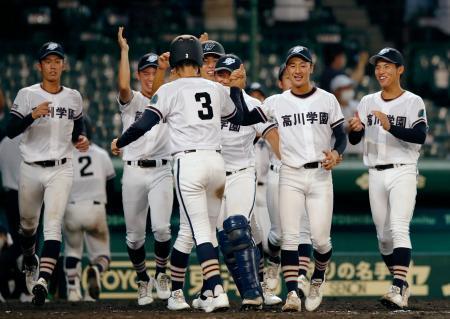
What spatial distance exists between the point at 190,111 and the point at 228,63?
90 centimetres

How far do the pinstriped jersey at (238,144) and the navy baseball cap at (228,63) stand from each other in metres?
0.29

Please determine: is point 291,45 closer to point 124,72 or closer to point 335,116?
point 124,72

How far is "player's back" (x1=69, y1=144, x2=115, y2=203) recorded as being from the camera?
40.1ft

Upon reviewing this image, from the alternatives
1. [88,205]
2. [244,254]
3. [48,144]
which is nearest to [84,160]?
[88,205]

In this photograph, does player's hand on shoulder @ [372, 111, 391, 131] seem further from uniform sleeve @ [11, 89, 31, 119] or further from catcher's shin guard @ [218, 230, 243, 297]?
uniform sleeve @ [11, 89, 31, 119]

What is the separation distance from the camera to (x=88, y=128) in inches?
472

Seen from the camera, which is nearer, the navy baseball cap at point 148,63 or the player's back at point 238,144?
the player's back at point 238,144

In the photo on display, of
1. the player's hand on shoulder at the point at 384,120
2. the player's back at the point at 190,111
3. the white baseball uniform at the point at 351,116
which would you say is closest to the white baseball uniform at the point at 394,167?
the player's hand on shoulder at the point at 384,120

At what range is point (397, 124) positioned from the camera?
9734 millimetres

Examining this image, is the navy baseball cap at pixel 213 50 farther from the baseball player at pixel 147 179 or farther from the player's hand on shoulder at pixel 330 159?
the player's hand on shoulder at pixel 330 159

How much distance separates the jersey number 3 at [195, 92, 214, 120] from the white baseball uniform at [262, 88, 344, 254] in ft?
2.44

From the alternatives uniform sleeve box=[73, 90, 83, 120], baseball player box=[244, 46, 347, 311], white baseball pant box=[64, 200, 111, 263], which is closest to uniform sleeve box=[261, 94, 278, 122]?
baseball player box=[244, 46, 347, 311]

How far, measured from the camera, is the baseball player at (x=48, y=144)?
32.6 ft

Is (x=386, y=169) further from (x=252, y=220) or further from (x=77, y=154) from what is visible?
(x=77, y=154)
